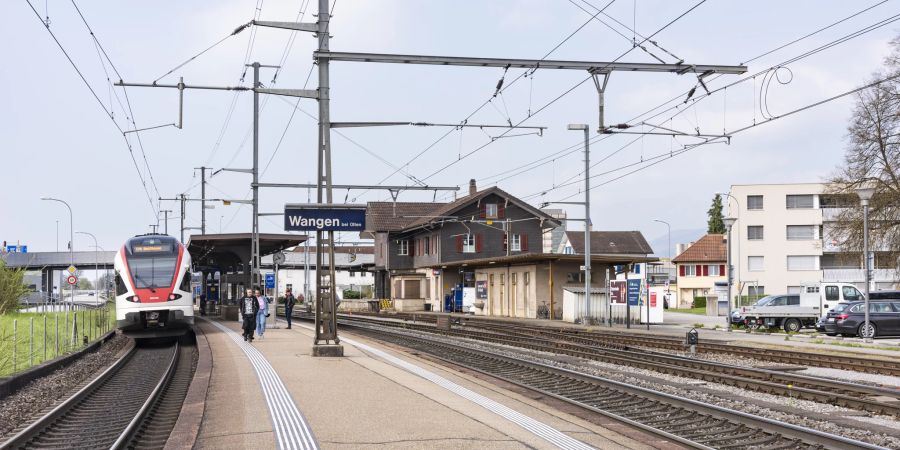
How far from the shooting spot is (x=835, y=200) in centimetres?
4603

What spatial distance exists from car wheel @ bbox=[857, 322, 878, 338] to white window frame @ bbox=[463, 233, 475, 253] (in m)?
42.4

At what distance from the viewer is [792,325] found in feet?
117

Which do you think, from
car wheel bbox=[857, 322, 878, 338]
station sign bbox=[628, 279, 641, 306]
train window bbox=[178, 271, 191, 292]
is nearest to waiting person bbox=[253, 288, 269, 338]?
train window bbox=[178, 271, 191, 292]

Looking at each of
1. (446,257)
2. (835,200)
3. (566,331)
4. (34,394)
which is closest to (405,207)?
(446,257)

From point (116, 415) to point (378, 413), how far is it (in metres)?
4.59

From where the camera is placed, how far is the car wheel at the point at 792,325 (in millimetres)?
35656

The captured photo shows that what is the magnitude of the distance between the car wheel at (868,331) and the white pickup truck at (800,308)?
494 centimetres

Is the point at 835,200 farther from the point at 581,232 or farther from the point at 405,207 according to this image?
the point at 581,232

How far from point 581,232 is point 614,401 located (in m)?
96.6

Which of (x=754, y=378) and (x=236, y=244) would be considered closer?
(x=754, y=378)

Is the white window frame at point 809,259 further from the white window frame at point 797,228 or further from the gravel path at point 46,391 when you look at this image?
the gravel path at point 46,391

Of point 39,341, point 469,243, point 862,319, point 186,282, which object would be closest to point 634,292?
point 862,319

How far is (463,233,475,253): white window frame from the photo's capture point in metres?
70.5

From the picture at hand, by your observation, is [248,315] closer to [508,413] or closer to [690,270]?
[508,413]
